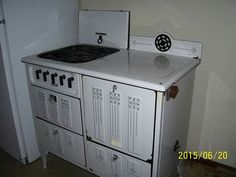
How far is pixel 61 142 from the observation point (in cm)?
155

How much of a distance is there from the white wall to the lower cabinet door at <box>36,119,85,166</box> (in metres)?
0.84

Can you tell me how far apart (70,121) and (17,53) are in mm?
582

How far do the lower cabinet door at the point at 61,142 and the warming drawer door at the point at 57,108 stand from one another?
54mm

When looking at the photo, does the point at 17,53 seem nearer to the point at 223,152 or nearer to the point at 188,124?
the point at 188,124

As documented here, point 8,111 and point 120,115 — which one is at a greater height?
point 120,115

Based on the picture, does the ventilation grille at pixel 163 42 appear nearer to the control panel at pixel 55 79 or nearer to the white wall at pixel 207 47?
the white wall at pixel 207 47

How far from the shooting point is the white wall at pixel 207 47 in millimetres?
1354

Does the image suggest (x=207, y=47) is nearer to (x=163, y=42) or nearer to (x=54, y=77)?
(x=163, y=42)

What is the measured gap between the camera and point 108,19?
1.70 metres

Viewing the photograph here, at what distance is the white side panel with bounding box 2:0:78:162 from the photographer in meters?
1.44

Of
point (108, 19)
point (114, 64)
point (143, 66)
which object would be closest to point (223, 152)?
point (143, 66)

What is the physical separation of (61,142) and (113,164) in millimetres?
429

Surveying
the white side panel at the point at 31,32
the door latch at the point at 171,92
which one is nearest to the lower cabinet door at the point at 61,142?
the white side panel at the point at 31,32
